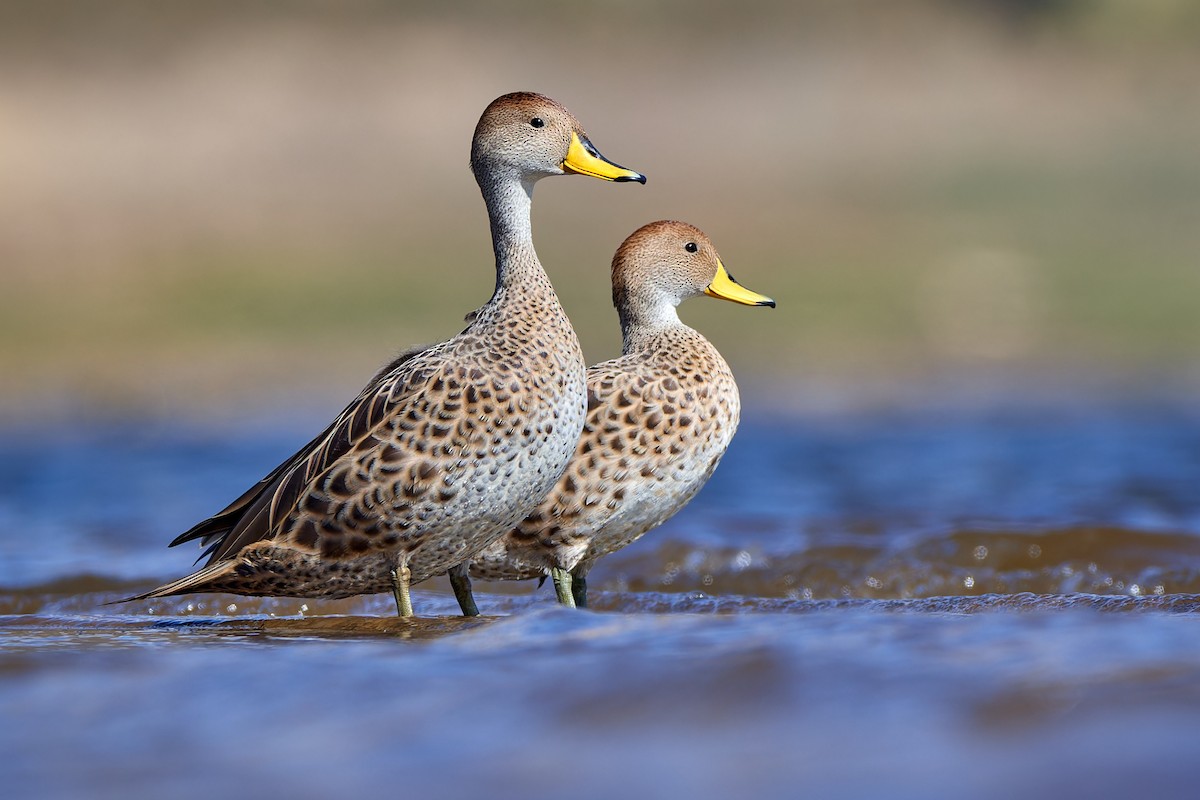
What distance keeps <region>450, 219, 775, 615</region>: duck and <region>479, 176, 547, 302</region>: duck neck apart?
1.64ft

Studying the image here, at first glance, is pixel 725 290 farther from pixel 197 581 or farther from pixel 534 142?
pixel 197 581

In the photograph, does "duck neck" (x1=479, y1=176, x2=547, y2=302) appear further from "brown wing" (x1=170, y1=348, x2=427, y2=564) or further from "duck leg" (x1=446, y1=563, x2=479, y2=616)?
"duck leg" (x1=446, y1=563, x2=479, y2=616)

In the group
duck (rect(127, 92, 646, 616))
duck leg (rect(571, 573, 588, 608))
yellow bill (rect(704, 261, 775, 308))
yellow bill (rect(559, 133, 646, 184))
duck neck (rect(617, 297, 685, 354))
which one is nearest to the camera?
duck (rect(127, 92, 646, 616))

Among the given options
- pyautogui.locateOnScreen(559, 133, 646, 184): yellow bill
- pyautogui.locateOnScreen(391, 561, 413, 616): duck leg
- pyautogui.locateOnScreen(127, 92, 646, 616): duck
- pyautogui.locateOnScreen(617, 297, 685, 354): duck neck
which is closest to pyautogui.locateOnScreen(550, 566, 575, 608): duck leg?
pyautogui.locateOnScreen(127, 92, 646, 616): duck

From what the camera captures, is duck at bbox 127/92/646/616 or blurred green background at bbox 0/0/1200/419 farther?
blurred green background at bbox 0/0/1200/419

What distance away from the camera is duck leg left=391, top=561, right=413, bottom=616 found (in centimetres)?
524

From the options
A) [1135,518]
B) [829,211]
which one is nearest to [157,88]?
[829,211]

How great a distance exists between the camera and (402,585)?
17.2ft

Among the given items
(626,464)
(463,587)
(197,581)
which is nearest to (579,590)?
(463,587)

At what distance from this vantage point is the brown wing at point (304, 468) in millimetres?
5230

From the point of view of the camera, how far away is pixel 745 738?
3.51 metres

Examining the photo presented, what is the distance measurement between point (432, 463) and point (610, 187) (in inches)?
650

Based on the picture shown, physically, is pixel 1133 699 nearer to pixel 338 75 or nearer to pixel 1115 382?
pixel 1115 382

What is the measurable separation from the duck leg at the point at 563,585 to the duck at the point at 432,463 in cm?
49
